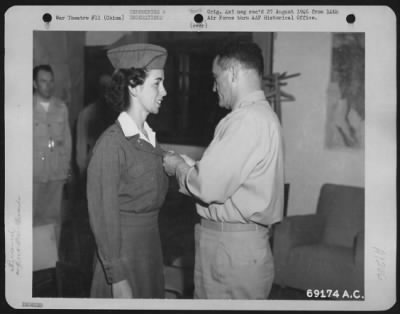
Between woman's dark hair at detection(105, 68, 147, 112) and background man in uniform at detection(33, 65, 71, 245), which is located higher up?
woman's dark hair at detection(105, 68, 147, 112)

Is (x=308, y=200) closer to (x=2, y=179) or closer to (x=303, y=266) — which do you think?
(x=303, y=266)

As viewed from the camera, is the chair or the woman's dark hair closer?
the woman's dark hair

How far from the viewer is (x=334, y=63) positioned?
164cm

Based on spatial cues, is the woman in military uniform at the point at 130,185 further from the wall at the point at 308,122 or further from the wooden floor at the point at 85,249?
the wall at the point at 308,122

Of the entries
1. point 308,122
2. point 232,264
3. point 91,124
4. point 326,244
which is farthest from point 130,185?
point 326,244

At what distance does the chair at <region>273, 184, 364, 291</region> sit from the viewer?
1.61m

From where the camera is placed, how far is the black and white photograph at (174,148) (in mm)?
1460

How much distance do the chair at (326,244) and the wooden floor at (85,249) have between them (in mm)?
119

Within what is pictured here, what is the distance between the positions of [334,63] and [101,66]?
2.38 ft

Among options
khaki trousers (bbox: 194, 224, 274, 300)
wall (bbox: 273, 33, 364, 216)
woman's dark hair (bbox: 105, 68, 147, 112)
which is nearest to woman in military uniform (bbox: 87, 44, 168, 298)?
woman's dark hair (bbox: 105, 68, 147, 112)

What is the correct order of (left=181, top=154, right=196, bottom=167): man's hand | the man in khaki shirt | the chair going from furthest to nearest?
1. the chair
2. (left=181, top=154, right=196, bottom=167): man's hand
3. the man in khaki shirt

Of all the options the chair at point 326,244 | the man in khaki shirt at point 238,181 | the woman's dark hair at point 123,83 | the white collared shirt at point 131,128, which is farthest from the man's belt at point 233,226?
the woman's dark hair at point 123,83

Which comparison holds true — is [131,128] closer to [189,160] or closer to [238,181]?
[189,160]

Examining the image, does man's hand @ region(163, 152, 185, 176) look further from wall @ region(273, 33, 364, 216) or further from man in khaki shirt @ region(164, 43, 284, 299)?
wall @ region(273, 33, 364, 216)
